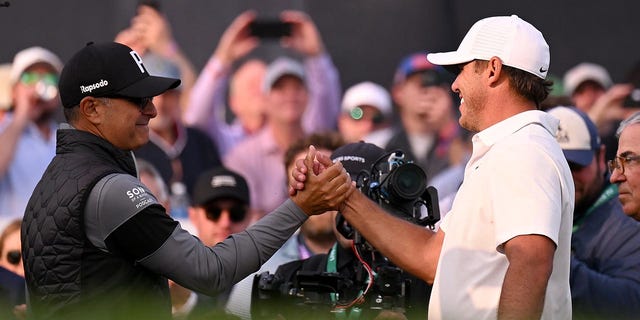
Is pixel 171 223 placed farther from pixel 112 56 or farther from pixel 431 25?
pixel 431 25

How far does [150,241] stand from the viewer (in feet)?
11.2

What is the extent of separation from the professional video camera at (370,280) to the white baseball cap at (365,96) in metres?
4.08

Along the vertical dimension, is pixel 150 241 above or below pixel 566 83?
above

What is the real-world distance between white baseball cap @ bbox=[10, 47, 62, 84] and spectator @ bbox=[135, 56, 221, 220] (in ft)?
2.09

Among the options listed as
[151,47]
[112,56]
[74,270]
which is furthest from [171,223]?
→ [151,47]

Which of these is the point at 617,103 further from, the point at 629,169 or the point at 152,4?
the point at 629,169

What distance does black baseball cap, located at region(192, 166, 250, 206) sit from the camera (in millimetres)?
6250

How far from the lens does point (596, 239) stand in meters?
4.96

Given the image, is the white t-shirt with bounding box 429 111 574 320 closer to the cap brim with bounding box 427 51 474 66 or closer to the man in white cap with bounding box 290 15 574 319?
the man in white cap with bounding box 290 15 574 319

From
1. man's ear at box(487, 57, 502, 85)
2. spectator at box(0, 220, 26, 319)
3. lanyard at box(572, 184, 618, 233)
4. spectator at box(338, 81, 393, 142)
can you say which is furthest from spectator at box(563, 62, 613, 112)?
man's ear at box(487, 57, 502, 85)

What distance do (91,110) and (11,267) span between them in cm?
259

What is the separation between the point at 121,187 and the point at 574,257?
2.40 m

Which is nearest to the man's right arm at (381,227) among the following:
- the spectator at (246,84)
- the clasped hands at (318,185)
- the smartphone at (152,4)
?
the clasped hands at (318,185)

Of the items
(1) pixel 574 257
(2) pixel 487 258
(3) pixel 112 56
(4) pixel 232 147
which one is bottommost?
(4) pixel 232 147
